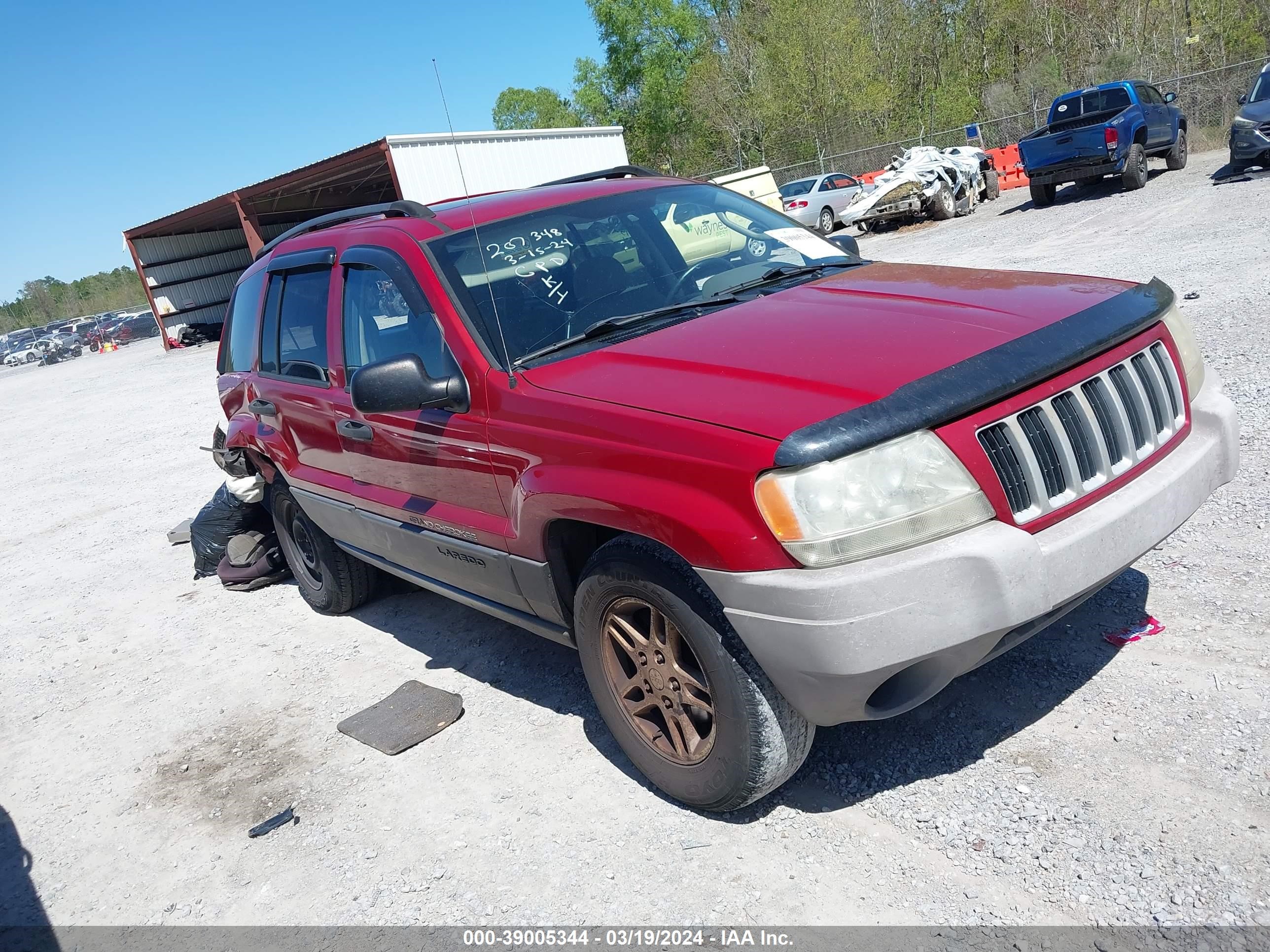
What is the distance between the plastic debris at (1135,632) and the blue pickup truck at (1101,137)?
1570 cm

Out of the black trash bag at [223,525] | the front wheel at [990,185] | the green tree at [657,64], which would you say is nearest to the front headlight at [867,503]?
the black trash bag at [223,525]

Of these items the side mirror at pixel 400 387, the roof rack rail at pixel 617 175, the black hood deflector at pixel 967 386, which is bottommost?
the black hood deflector at pixel 967 386

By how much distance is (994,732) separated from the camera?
124 inches

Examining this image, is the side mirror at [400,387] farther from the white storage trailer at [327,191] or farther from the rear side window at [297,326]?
the white storage trailer at [327,191]

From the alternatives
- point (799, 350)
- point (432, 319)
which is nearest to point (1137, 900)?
point (799, 350)

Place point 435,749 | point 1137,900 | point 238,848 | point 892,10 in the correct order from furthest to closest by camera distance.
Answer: point 892,10, point 435,749, point 238,848, point 1137,900

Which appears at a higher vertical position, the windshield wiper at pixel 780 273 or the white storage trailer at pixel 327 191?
the white storage trailer at pixel 327 191

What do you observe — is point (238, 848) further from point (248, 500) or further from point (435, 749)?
point (248, 500)

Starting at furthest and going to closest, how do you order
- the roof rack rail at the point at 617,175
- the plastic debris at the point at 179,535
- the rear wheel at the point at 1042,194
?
the rear wheel at the point at 1042,194
the plastic debris at the point at 179,535
the roof rack rail at the point at 617,175

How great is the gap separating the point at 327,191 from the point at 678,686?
1394 inches

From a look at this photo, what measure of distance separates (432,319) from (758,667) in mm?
1788

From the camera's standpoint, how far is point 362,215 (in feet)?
14.9

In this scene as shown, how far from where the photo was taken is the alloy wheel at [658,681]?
2.90m

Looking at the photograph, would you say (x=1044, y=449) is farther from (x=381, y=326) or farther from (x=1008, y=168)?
(x=1008, y=168)
